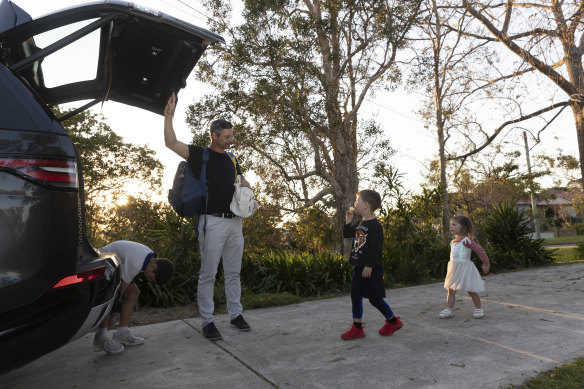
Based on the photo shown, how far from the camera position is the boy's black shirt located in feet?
12.1

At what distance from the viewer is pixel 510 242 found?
9898 mm

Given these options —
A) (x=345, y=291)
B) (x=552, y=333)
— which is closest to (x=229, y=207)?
(x=552, y=333)

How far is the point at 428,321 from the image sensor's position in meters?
4.26

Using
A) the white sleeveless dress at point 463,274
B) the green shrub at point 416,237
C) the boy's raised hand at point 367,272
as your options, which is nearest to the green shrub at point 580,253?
the green shrub at point 416,237

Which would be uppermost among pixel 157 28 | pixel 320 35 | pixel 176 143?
pixel 320 35

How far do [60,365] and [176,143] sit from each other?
6.21 feet

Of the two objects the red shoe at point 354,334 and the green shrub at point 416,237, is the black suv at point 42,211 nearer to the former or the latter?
the red shoe at point 354,334

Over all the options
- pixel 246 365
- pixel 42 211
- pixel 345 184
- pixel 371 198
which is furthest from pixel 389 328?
pixel 345 184

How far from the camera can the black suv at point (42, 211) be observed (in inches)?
73.0

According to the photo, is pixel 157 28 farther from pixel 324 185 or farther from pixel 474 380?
pixel 324 185

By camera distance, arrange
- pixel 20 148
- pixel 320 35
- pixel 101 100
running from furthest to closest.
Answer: pixel 320 35
pixel 101 100
pixel 20 148

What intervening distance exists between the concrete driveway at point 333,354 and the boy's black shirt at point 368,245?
654 millimetres

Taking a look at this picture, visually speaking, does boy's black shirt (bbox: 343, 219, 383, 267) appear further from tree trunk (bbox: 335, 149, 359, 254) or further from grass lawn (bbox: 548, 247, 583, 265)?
tree trunk (bbox: 335, 149, 359, 254)

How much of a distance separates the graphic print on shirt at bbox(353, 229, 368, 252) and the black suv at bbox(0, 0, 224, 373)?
80.9 inches
